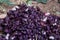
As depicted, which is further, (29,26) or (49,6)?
(49,6)

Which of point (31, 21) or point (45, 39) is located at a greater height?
point (31, 21)

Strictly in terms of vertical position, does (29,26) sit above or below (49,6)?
above

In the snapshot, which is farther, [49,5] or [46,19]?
[49,5]

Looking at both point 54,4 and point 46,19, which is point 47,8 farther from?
point 46,19

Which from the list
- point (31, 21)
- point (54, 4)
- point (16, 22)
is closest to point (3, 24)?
point (16, 22)

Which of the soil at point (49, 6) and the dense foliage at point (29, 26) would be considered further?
the soil at point (49, 6)

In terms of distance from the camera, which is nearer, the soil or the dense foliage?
the dense foliage

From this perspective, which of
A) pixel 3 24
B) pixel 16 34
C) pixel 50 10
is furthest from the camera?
pixel 50 10

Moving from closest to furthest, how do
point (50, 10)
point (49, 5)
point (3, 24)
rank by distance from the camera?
point (3, 24), point (50, 10), point (49, 5)
